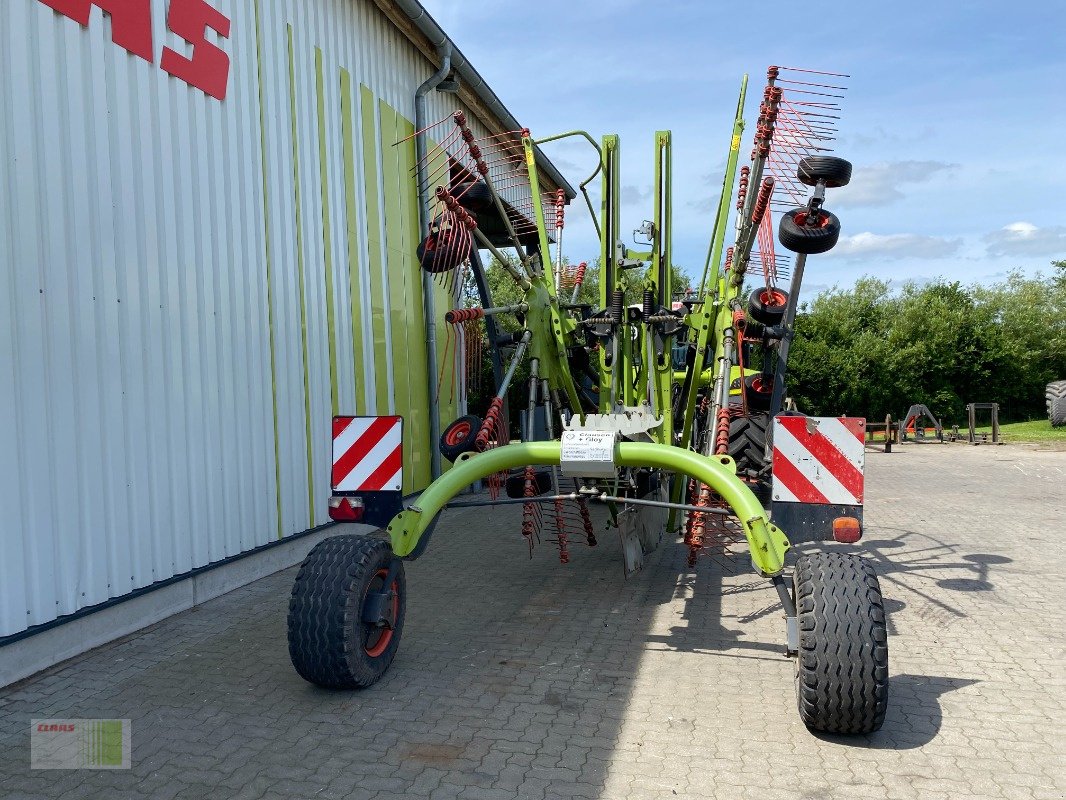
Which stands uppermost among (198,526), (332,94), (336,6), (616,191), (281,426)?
(336,6)

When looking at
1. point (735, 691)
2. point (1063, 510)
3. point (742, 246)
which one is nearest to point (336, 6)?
point (742, 246)

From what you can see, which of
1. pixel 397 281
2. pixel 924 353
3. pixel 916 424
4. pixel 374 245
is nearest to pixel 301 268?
pixel 374 245

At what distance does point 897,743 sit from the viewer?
11.2 feet

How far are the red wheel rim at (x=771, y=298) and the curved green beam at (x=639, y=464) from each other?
6.33ft

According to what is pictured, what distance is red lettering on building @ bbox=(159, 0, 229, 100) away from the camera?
5539mm

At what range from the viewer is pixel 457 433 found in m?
5.91

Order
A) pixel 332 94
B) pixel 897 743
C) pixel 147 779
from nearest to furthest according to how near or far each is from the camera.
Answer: pixel 147 779
pixel 897 743
pixel 332 94

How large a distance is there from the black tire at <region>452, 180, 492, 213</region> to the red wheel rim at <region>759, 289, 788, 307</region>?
204cm

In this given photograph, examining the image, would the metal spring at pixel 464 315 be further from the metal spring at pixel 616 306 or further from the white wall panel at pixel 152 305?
the white wall panel at pixel 152 305

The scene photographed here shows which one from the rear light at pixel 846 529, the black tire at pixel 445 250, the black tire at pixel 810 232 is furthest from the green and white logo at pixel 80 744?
the black tire at pixel 810 232

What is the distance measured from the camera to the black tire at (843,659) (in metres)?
3.30

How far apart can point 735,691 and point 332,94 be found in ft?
20.5

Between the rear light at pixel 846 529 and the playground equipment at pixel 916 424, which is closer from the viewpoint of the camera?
the rear light at pixel 846 529

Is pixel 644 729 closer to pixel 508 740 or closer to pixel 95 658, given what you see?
pixel 508 740
